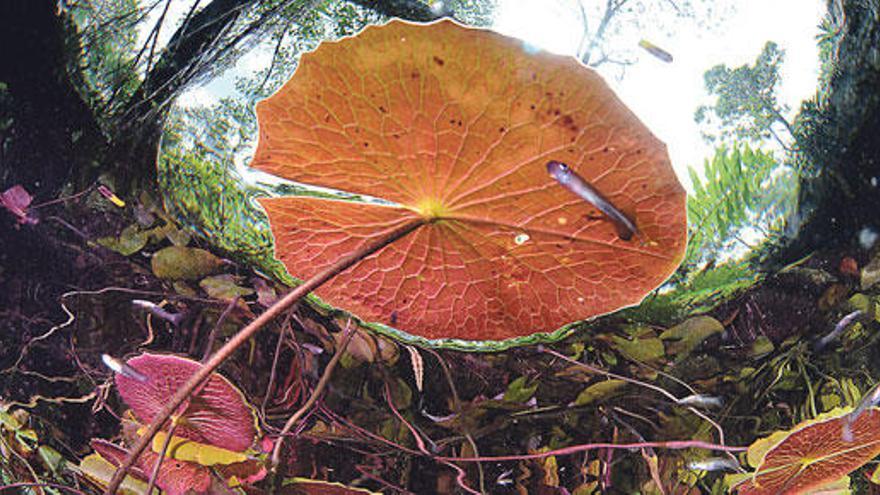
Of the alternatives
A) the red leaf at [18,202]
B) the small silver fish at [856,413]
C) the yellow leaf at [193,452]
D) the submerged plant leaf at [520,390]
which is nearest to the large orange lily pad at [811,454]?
the small silver fish at [856,413]

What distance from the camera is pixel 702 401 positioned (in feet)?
2.89

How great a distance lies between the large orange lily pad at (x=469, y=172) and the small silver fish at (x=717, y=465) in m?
0.47

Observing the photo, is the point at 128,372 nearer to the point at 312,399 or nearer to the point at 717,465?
the point at 312,399

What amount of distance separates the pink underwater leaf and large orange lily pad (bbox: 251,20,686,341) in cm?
18

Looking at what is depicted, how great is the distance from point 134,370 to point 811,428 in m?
0.87

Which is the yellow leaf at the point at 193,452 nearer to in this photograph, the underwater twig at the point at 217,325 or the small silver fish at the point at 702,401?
the underwater twig at the point at 217,325

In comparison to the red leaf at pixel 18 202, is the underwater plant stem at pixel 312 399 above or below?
below

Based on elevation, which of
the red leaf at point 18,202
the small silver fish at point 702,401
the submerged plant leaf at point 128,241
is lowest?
the small silver fish at point 702,401

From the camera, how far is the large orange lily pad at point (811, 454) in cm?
70

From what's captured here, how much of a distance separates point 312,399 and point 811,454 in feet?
2.33

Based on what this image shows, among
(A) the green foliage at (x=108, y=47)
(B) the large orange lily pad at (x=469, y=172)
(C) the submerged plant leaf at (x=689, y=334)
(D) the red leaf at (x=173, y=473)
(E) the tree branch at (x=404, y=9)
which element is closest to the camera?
(B) the large orange lily pad at (x=469, y=172)

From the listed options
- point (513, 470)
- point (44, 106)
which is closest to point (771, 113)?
point (513, 470)

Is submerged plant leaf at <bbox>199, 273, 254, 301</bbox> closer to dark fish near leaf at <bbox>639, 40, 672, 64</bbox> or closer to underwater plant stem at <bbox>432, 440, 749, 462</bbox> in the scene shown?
underwater plant stem at <bbox>432, 440, 749, 462</bbox>

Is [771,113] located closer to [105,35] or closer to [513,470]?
[513,470]
